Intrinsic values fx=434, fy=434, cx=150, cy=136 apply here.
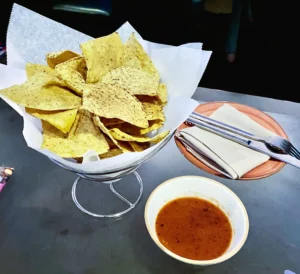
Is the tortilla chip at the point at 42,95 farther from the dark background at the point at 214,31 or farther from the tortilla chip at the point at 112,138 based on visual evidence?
the dark background at the point at 214,31

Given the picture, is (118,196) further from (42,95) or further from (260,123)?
(260,123)

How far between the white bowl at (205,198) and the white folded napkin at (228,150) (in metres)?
0.09

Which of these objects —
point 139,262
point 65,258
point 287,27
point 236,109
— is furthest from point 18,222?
point 287,27

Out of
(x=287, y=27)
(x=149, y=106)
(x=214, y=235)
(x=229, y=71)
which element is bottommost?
(x=229, y=71)

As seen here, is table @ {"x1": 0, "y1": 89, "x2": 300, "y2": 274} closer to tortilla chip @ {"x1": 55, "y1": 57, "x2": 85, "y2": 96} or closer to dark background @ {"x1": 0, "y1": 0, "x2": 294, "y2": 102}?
tortilla chip @ {"x1": 55, "y1": 57, "x2": 85, "y2": 96}

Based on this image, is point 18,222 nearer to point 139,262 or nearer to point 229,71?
point 139,262

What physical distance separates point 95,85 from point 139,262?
380 mm

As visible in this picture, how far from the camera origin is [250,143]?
38.9 inches

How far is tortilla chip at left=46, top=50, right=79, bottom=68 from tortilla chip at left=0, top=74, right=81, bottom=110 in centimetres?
5

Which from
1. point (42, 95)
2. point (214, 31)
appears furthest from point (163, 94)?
point (214, 31)

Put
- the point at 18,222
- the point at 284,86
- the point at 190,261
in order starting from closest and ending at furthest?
the point at 190,261 → the point at 18,222 → the point at 284,86

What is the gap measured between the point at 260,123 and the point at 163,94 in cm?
29

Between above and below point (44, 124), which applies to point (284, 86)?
below

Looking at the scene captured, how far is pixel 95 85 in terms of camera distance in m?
0.93
